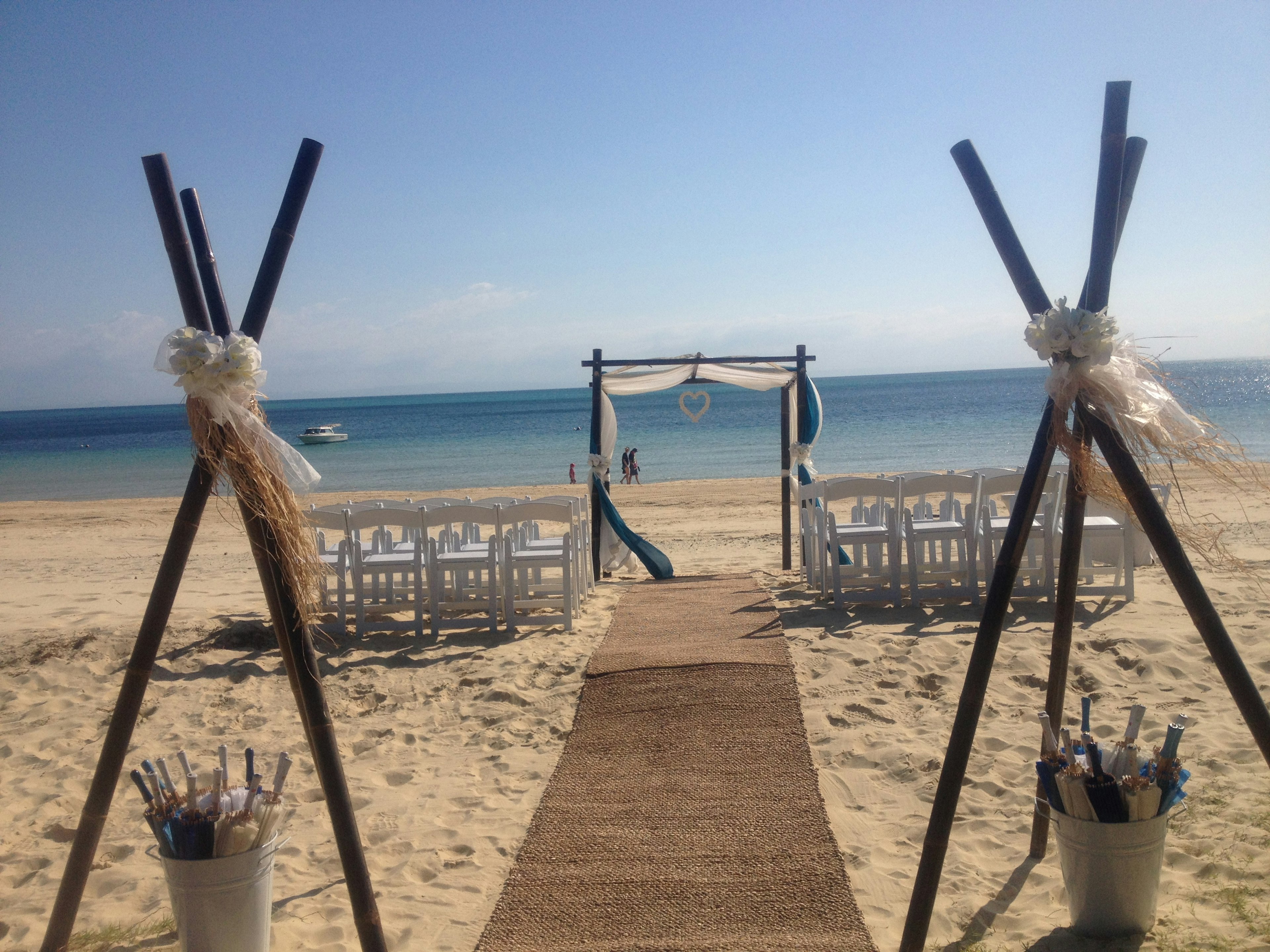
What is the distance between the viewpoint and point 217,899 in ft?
8.92

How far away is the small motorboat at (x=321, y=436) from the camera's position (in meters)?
49.6

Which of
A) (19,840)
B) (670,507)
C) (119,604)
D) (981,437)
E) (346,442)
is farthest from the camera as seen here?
(346,442)

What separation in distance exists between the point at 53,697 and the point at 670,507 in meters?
13.5

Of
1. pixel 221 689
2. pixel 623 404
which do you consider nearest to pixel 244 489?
pixel 221 689

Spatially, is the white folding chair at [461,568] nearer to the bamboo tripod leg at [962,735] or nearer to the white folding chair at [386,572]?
the white folding chair at [386,572]

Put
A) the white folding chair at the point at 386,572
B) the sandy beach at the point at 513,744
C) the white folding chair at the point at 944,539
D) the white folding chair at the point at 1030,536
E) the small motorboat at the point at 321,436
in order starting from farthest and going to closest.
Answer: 1. the small motorboat at the point at 321,436
2. the white folding chair at the point at 944,539
3. the white folding chair at the point at 386,572
4. the white folding chair at the point at 1030,536
5. the sandy beach at the point at 513,744

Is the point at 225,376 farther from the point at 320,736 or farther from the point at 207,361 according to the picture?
the point at 320,736

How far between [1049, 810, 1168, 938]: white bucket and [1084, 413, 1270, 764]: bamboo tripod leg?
16.9 inches

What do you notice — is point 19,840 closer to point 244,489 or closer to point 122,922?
point 122,922

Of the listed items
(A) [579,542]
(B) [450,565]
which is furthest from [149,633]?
(A) [579,542]

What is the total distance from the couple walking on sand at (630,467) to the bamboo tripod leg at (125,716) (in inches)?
838

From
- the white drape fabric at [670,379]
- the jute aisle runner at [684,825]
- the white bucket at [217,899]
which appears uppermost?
the white drape fabric at [670,379]

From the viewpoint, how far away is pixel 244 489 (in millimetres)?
2779

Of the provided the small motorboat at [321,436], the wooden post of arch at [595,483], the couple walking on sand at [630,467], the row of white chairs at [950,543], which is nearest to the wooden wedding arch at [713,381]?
the wooden post of arch at [595,483]
